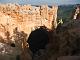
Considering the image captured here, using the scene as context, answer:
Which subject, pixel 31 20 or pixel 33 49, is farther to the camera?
pixel 31 20

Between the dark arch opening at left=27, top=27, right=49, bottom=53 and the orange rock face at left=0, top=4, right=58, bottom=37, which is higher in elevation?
the dark arch opening at left=27, top=27, right=49, bottom=53

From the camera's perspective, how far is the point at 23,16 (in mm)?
16891

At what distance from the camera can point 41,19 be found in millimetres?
17422

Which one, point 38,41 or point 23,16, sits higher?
point 38,41

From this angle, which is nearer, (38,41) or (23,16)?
(38,41)

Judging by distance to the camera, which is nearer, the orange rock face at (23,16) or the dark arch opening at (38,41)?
the dark arch opening at (38,41)

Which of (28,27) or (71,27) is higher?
(71,27)

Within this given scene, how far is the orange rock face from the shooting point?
15805 mm

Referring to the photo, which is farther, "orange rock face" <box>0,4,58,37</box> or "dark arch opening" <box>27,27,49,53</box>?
"orange rock face" <box>0,4,58,37</box>

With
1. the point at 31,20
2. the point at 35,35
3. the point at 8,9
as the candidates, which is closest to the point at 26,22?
the point at 31,20

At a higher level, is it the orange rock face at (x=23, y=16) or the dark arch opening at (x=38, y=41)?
the dark arch opening at (x=38, y=41)

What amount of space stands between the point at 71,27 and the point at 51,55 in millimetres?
411

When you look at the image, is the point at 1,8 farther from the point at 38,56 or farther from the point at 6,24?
the point at 38,56

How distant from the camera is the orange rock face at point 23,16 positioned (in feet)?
51.9
